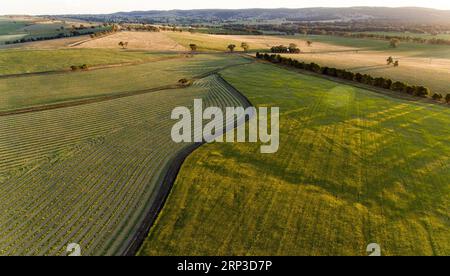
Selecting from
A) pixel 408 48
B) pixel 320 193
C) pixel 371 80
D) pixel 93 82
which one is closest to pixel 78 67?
pixel 93 82

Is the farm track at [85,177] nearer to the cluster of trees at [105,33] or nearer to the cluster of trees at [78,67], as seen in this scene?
the cluster of trees at [78,67]

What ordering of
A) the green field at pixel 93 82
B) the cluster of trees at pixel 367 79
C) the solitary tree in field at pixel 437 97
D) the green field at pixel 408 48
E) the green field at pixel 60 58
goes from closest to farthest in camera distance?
the green field at pixel 93 82 → the solitary tree in field at pixel 437 97 → the cluster of trees at pixel 367 79 → the green field at pixel 60 58 → the green field at pixel 408 48

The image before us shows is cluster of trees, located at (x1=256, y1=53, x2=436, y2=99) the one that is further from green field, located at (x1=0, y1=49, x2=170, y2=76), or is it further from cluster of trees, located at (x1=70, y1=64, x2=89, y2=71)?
cluster of trees, located at (x1=70, y1=64, x2=89, y2=71)

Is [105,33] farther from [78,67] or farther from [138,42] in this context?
[78,67]

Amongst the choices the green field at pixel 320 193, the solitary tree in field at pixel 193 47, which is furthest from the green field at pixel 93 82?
the green field at pixel 320 193

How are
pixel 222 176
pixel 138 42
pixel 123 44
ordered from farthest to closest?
pixel 138 42 < pixel 123 44 < pixel 222 176
